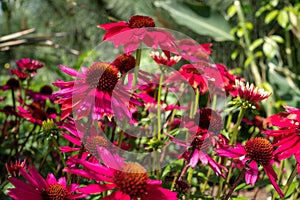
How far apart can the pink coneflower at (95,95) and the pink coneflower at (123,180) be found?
8 centimetres

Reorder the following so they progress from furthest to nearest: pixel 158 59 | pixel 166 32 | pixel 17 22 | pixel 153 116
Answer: pixel 17 22 → pixel 153 116 → pixel 158 59 → pixel 166 32

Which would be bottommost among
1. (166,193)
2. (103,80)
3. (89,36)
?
(166,193)

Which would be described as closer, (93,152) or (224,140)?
(93,152)

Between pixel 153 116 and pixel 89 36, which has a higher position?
pixel 89 36

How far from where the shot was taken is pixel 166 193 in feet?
1.67

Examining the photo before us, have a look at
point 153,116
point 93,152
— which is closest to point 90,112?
point 93,152

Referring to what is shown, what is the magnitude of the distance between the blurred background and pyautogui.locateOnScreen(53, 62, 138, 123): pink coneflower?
0.31m

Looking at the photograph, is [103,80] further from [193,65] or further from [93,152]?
[193,65]

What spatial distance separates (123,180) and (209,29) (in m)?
1.89

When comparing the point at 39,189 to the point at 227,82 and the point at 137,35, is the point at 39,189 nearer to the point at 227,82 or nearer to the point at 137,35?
the point at 137,35

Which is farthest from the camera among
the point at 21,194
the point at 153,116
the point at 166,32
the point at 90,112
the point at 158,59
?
the point at 153,116

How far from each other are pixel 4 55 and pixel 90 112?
5916mm

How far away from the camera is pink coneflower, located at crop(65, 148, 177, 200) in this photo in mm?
488

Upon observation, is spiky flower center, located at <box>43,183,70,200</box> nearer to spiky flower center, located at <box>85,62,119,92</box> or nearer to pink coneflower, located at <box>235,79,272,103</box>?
spiky flower center, located at <box>85,62,119,92</box>
